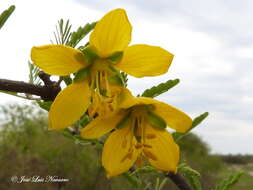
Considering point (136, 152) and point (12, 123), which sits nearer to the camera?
point (136, 152)

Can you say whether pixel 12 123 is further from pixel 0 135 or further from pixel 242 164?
pixel 242 164

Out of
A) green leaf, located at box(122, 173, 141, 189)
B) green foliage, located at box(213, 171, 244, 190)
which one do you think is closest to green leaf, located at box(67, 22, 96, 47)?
green leaf, located at box(122, 173, 141, 189)

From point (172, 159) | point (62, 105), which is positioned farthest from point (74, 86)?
point (172, 159)

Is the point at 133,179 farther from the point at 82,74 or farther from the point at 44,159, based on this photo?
the point at 44,159

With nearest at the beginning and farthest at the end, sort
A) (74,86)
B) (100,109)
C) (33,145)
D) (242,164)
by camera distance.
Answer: (100,109) → (74,86) → (33,145) → (242,164)

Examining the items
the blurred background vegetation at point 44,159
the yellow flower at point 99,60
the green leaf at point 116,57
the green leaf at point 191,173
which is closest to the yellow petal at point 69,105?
the yellow flower at point 99,60

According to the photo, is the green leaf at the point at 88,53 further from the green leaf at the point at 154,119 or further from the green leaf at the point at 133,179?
the green leaf at the point at 133,179
